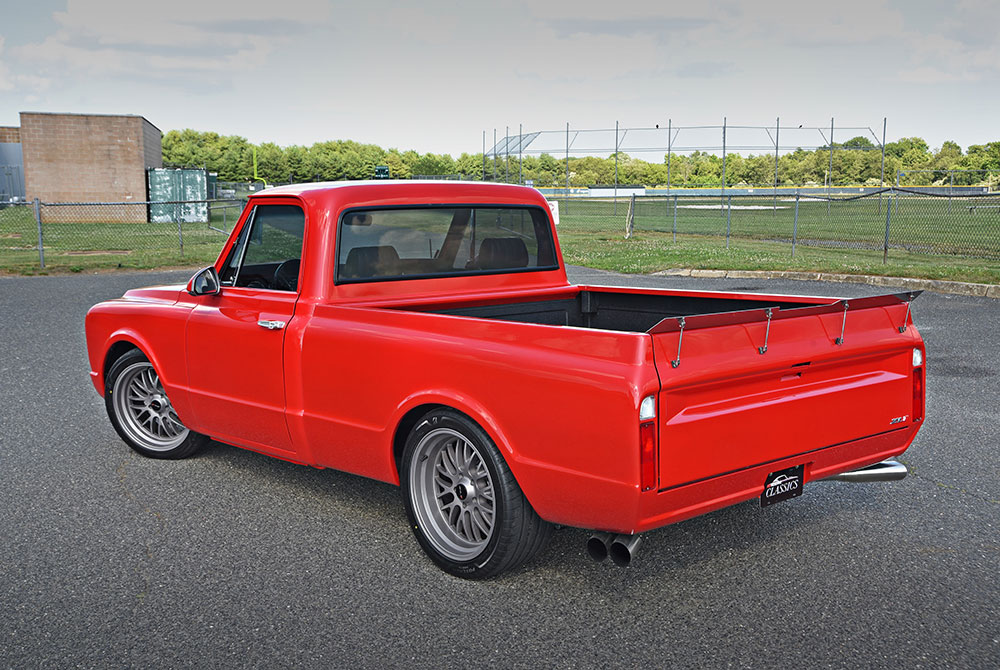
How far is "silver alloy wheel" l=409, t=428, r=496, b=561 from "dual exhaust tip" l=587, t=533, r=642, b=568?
0.49 m

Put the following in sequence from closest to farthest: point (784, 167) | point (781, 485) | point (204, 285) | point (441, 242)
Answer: point (781, 485)
point (204, 285)
point (441, 242)
point (784, 167)

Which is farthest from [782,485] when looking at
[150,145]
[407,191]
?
[150,145]

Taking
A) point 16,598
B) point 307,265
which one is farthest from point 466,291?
point 16,598

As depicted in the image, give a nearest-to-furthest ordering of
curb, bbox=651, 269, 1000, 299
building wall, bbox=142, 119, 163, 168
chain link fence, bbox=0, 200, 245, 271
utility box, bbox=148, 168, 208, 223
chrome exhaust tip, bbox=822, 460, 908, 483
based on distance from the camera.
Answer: chrome exhaust tip, bbox=822, 460, 908, 483 → curb, bbox=651, 269, 1000, 299 → chain link fence, bbox=0, 200, 245, 271 → utility box, bbox=148, 168, 208, 223 → building wall, bbox=142, 119, 163, 168

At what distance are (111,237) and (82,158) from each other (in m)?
15.1

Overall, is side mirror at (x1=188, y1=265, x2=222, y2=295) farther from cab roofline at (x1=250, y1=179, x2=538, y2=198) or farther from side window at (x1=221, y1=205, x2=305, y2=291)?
cab roofline at (x1=250, y1=179, x2=538, y2=198)

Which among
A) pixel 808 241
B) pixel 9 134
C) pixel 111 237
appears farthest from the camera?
pixel 9 134

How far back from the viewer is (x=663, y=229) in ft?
108

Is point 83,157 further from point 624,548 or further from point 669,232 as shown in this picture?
point 624,548

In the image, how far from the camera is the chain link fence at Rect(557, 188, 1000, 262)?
23219mm

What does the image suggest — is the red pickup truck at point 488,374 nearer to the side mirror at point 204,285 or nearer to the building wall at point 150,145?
the side mirror at point 204,285

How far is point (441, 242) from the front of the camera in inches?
208

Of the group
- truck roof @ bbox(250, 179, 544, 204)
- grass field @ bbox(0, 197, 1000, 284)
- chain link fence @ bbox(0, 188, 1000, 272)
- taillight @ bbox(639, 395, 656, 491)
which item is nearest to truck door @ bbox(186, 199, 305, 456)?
truck roof @ bbox(250, 179, 544, 204)

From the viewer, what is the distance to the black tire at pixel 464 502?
12.2ft
